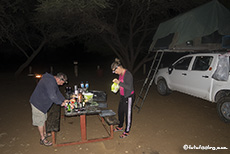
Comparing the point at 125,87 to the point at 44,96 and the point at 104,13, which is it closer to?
the point at 44,96

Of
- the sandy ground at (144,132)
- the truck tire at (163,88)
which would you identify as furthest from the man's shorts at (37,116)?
the truck tire at (163,88)

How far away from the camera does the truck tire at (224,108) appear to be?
16.8ft

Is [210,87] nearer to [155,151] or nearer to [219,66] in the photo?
[219,66]

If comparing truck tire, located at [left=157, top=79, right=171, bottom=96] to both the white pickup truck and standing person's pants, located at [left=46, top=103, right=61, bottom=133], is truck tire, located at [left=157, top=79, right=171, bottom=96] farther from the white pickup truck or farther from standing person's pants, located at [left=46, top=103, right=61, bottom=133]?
standing person's pants, located at [left=46, top=103, right=61, bottom=133]

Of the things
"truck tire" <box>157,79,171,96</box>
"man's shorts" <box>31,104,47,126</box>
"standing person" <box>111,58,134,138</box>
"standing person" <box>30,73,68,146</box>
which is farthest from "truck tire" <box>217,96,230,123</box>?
"man's shorts" <box>31,104,47,126</box>

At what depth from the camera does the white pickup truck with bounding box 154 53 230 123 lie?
204 inches

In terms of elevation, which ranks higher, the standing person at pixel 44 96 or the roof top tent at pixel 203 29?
the roof top tent at pixel 203 29

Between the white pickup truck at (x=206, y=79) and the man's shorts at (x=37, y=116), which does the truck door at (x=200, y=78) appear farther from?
the man's shorts at (x=37, y=116)

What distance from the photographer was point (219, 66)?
A: 5.19 m

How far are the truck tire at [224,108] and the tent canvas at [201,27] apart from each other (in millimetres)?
1786

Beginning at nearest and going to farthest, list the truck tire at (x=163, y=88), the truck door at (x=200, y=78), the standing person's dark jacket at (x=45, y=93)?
1. the standing person's dark jacket at (x=45, y=93)
2. the truck door at (x=200, y=78)
3. the truck tire at (x=163, y=88)

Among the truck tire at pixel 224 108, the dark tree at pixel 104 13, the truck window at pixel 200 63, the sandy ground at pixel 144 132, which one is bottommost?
the sandy ground at pixel 144 132

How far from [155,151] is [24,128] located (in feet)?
12.6

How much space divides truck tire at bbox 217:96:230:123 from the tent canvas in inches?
70.3
